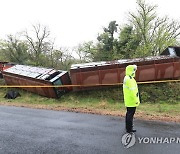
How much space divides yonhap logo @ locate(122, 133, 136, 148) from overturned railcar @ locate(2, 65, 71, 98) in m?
8.70

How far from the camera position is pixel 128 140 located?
6.77 metres

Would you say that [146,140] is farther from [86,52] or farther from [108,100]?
[86,52]

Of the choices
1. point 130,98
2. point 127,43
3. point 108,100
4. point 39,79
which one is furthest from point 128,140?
point 127,43

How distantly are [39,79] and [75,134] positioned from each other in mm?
9377

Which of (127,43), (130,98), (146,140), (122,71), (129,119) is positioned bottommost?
(146,140)

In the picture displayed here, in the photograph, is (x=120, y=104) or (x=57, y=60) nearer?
(x=120, y=104)

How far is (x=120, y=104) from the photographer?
44.8ft

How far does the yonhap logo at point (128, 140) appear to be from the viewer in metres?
6.42

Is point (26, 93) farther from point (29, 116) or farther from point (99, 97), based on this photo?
point (29, 116)

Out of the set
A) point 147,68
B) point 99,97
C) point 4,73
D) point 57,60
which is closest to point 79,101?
point 99,97

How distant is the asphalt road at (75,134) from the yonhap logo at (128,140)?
10cm

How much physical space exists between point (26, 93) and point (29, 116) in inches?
297

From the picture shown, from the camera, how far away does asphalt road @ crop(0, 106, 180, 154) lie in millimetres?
6094

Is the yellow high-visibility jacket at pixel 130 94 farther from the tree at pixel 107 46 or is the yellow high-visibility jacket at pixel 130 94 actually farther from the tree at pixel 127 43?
the tree at pixel 107 46
